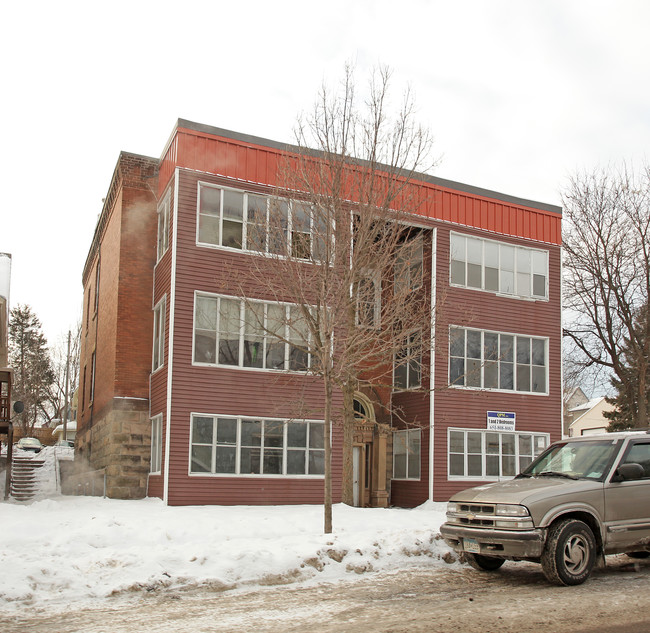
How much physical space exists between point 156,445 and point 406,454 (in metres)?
7.97

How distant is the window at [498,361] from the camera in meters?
22.9

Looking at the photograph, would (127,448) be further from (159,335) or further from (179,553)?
(179,553)

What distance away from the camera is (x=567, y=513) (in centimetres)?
912

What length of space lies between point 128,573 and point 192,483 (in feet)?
30.1

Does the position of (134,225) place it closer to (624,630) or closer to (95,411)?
(95,411)

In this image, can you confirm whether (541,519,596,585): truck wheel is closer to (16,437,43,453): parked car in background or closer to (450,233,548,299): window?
(450,233,548,299): window

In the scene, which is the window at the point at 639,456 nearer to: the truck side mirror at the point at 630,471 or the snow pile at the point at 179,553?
the truck side mirror at the point at 630,471

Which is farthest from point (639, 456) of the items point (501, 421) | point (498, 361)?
point (501, 421)

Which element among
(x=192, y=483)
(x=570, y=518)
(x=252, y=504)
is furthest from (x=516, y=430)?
(x=570, y=518)

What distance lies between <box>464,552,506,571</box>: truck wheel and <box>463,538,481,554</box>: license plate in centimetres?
63

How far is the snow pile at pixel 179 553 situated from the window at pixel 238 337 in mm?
6254

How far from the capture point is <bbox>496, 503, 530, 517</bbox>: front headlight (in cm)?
894

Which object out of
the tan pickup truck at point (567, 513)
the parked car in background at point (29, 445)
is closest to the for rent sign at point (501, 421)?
the tan pickup truck at point (567, 513)

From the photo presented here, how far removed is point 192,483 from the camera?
60.2 feet
